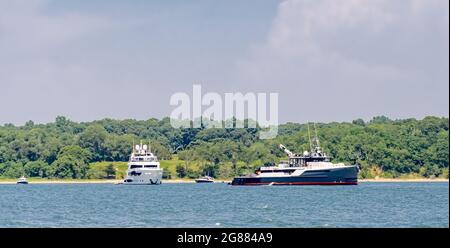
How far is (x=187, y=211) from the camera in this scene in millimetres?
63438

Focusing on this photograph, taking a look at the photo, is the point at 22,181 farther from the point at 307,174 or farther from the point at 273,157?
the point at 307,174

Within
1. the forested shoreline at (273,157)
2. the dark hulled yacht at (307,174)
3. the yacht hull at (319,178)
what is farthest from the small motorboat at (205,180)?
the yacht hull at (319,178)

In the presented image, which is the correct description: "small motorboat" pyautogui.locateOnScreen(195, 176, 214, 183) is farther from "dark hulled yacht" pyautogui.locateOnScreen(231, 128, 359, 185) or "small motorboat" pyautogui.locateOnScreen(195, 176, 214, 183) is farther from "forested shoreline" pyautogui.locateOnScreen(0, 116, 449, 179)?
"dark hulled yacht" pyautogui.locateOnScreen(231, 128, 359, 185)

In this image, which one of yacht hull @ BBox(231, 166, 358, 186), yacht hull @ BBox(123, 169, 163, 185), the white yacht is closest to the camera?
yacht hull @ BBox(231, 166, 358, 186)

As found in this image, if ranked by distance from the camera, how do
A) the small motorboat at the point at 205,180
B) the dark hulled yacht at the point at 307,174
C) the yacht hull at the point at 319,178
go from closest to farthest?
1. the yacht hull at the point at 319,178
2. the dark hulled yacht at the point at 307,174
3. the small motorboat at the point at 205,180

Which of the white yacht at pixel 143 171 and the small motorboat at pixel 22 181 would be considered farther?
the small motorboat at pixel 22 181

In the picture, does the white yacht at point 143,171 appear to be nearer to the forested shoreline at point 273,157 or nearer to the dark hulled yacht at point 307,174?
the dark hulled yacht at point 307,174

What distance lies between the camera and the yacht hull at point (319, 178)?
134000mm

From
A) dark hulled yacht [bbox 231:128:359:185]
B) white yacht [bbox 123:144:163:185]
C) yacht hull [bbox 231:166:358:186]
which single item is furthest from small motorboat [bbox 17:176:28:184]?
yacht hull [bbox 231:166:358:186]

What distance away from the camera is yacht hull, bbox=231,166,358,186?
440 feet

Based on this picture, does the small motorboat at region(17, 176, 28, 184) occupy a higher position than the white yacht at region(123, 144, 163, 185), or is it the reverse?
the white yacht at region(123, 144, 163, 185)

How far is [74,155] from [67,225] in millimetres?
143047

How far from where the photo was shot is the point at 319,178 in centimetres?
13425
